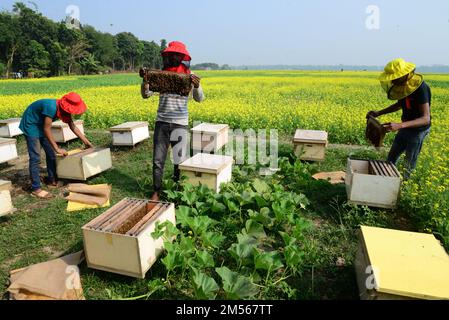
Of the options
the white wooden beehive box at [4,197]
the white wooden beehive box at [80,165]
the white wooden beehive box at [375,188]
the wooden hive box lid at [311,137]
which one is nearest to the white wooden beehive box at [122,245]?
the white wooden beehive box at [4,197]

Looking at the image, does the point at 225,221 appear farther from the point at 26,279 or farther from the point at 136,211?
the point at 26,279

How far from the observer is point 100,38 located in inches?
2820

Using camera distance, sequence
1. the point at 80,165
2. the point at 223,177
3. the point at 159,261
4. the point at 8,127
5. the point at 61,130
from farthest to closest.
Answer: the point at 8,127, the point at 61,130, the point at 80,165, the point at 223,177, the point at 159,261

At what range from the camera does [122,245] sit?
3.05 metres

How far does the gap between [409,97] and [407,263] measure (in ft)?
9.34

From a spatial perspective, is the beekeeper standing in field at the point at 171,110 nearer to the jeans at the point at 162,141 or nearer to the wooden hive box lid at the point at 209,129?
the jeans at the point at 162,141

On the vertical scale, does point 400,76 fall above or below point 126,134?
above

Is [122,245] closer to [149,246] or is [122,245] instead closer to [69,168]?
[149,246]

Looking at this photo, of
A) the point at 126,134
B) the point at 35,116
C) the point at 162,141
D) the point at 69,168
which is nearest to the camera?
the point at 162,141

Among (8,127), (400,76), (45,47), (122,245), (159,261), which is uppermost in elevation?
(45,47)

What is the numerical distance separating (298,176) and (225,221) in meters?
2.24

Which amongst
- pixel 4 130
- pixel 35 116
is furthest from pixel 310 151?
pixel 4 130

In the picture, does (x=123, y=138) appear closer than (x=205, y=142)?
No

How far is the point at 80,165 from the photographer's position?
225 inches
